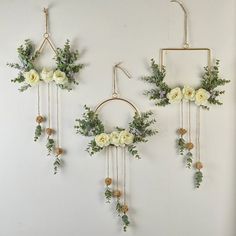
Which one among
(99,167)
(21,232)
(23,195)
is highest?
(99,167)

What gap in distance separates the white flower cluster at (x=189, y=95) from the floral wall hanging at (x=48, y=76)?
18.6 inches

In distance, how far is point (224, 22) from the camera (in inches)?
62.9

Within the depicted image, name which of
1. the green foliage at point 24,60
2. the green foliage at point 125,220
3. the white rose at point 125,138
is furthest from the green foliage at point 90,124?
the green foliage at point 125,220

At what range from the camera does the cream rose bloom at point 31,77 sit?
1556 mm

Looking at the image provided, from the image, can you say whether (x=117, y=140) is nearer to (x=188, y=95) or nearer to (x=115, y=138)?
(x=115, y=138)

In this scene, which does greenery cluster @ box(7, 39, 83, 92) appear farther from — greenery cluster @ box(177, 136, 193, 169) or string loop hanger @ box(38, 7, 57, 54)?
greenery cluster @ box(177, 136, 193, 169)

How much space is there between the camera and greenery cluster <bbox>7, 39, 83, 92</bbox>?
157cm

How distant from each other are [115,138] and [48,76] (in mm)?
439

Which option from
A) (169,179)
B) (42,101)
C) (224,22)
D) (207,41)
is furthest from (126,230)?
(224,22)

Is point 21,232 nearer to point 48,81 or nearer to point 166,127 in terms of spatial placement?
point 48,81

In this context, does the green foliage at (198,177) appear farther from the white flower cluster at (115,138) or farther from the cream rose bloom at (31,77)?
the cream rose bloom at (31,77)

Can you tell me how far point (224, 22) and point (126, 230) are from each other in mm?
1153

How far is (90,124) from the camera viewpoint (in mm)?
1578

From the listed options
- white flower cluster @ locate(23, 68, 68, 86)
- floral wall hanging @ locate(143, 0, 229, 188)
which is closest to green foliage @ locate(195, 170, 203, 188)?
floral wall hanging @ locate(143, 0, 229, 188)
